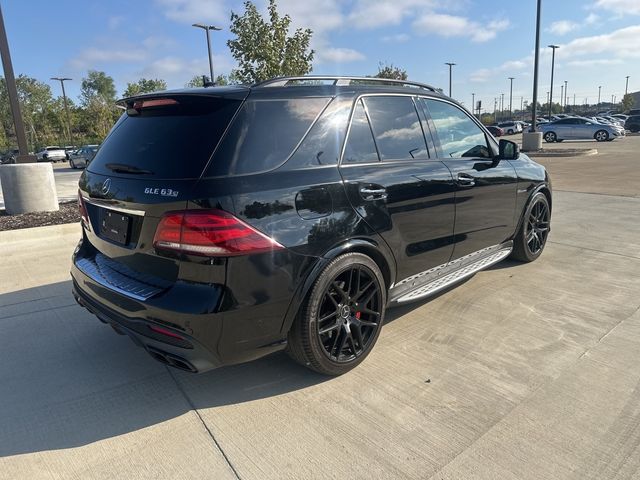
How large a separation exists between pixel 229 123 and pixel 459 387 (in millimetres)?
2052

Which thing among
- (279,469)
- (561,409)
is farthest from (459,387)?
(279,469)

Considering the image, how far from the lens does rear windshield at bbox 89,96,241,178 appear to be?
8.34ft

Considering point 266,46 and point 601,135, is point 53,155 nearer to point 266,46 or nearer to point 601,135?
point 266,46

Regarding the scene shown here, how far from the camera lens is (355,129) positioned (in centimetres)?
317

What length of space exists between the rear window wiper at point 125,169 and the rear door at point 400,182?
1.17 meters

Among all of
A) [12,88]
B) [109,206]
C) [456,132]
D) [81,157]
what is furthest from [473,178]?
[81,157]

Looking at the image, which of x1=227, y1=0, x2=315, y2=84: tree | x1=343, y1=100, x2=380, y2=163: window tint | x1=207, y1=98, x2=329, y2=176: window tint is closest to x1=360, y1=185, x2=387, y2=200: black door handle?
x1=343, y1=100, x2=380, y2=163: window tint

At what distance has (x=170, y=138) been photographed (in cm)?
272

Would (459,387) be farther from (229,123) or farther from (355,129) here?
(229,123)

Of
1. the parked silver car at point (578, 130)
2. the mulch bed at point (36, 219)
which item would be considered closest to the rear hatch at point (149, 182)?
the mulch bed at point (36, 219)

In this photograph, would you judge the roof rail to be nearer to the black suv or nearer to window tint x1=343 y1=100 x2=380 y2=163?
the black suv

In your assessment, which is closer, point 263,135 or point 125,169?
point 263,135

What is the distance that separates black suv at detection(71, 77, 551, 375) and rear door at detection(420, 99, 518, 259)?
0.18 meters

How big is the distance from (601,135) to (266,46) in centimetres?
2554
